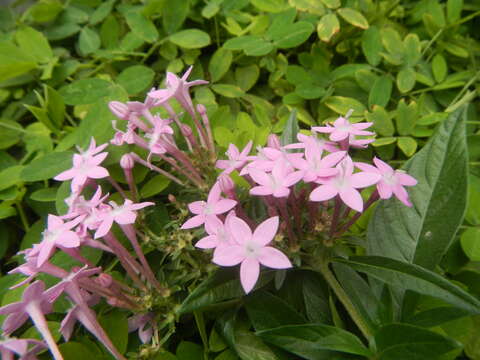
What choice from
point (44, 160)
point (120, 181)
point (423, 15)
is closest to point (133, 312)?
point (120, 181)

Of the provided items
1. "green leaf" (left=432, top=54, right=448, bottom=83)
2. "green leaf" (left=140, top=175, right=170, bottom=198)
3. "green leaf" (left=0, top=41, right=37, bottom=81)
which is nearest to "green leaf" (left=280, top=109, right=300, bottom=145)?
"green leaf" (left=140, top=175, right=170, bottom=198)

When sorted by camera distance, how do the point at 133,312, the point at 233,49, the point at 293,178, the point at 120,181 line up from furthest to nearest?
the point at 233,49 → the point at 120,181 → the point at 133,312 → the point at 293,178

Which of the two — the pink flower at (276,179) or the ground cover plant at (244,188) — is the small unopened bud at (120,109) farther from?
the pink flower at (276,179)

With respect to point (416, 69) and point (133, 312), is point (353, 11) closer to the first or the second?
point (416, 69)

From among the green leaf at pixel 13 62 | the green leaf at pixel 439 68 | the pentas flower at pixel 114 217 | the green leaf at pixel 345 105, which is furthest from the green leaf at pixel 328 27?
the green leaf at pixel 13 62

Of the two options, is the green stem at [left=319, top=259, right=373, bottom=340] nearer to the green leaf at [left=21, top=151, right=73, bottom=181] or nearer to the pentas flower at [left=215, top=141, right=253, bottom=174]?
the pentas flower at [left=215, top=141, right=253, bottom=174]

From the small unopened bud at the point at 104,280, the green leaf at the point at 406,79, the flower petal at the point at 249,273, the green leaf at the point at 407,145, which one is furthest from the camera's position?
the green leaf at the point at 406,79

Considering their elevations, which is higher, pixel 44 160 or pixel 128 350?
pixel 44 160
